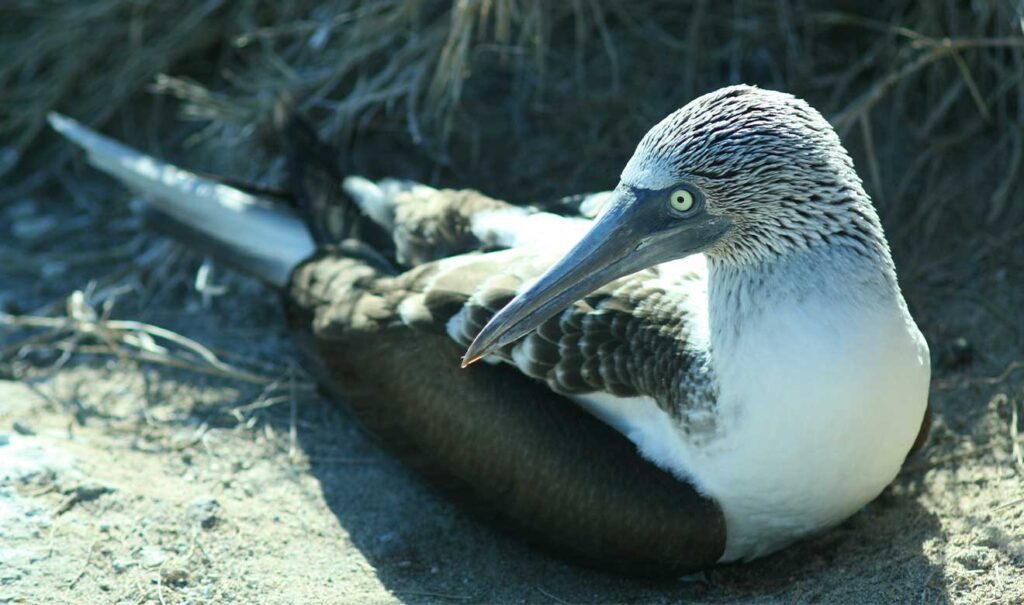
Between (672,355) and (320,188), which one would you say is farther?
(320,188)

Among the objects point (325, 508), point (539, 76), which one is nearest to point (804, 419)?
point (325, 508)

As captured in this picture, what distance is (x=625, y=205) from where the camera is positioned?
3.56 metres

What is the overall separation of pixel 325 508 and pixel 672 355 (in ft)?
4.88

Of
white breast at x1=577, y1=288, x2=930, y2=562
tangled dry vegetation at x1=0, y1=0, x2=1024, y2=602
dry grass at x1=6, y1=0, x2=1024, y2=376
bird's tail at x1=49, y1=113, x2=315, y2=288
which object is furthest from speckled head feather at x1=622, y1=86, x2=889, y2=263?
bird's tail at x1=49, y1=113, x2=315, y2=288

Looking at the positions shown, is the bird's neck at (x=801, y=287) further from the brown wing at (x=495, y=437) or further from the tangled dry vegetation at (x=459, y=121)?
the tangled dry vegetation at (x=459, y=121)

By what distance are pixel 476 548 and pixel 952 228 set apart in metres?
2.44

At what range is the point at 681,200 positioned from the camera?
3.54 metres

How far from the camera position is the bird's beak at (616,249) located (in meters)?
3.54

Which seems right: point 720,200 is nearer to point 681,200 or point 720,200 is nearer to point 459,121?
point 681,200

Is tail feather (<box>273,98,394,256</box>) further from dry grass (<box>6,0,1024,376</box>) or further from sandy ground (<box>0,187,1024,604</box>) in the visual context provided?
sandy ground (<box>0,187,1024,604</box>)

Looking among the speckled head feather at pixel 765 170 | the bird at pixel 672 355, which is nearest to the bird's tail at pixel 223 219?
the bird at pixel 672 355

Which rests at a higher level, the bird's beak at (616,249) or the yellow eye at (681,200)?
the yellow eye at (681,200)

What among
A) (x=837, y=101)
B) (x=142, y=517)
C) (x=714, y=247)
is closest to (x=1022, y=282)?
(x=837, y=101)

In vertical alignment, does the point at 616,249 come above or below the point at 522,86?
above
